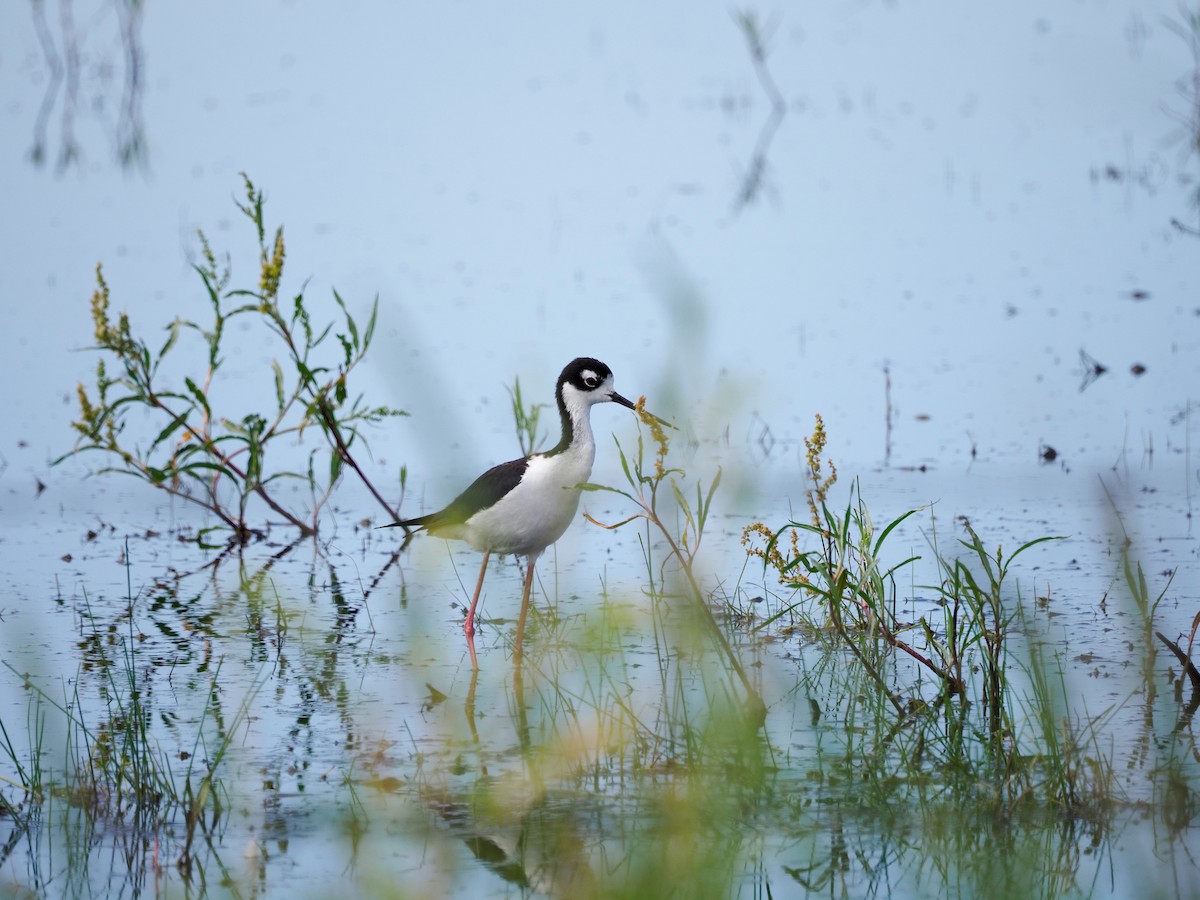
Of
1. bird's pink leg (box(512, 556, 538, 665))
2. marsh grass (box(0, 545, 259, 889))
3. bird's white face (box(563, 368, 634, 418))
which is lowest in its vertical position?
marsh grass (box(0, 545, 259, 889))

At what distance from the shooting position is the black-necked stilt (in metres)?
6.83

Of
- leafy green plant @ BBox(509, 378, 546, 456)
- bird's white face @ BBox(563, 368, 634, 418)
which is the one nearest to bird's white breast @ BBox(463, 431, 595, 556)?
bird's white face @ BBox(563, 368, 634, 418)

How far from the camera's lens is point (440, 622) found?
23.8 feet

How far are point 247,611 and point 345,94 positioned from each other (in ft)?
45.3

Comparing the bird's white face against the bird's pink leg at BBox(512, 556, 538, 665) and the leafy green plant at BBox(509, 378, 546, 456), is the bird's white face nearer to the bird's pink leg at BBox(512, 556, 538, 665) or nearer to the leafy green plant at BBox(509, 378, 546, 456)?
the leafy green plant at BBox(509, 378, 546, 456)

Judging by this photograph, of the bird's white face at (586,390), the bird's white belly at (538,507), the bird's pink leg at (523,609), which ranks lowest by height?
the bird's pink leg at (523,609)

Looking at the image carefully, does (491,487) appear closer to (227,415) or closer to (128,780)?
(128,780)

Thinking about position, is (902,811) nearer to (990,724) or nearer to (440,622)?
(990,724)

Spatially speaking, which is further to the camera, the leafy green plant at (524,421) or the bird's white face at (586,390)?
the leafy green plant at (524,421)

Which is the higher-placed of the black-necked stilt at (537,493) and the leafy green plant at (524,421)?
the leafy green plant at (524,421)

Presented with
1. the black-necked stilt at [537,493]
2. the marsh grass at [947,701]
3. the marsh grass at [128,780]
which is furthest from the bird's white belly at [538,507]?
the marsh grass at [128,780]

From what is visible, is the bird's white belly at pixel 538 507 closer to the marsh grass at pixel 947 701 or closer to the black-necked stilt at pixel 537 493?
the black-necked stilt at pixel 537 493

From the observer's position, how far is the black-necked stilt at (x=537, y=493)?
683 centimetres

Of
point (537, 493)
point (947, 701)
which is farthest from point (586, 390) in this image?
point (947, 701)
